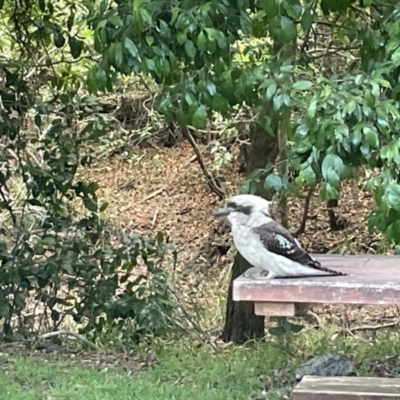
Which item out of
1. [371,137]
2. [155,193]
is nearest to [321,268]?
[371,137]

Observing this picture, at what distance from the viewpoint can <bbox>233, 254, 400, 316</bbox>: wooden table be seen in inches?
147

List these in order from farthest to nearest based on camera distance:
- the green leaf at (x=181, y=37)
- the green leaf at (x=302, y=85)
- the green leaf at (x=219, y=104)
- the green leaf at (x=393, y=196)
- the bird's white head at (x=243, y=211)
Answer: the bird's white head at (x=243, y=211)
the green leaf at (x=219, y=104)
the green leaf at (x=181, y=37)
the green leaf at (x=302, y=85)
the green leaf at (x=393, y=196)

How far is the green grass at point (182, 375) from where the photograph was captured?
5.04 metres

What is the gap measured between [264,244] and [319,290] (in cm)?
52

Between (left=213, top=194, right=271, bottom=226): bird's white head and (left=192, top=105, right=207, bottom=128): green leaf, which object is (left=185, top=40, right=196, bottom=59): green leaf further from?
(left=213, top=194, right=271, bottom=226): bird's white head

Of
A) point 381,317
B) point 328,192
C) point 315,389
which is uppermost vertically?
point 328,192

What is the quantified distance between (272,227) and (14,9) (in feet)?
11.9

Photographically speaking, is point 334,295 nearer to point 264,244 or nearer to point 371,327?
point 264,244

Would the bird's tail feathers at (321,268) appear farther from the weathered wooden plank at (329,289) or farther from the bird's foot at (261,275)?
the bird's foot at (261,275)

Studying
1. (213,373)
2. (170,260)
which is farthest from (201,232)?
(213,373)

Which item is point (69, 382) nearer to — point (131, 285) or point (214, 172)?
point (131, 285)

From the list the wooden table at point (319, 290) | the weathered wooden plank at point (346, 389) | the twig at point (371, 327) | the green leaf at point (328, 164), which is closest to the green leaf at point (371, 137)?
the green leaf at point (328, 164)

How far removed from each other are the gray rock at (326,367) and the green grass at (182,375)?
13 cm

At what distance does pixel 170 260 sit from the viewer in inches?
412
